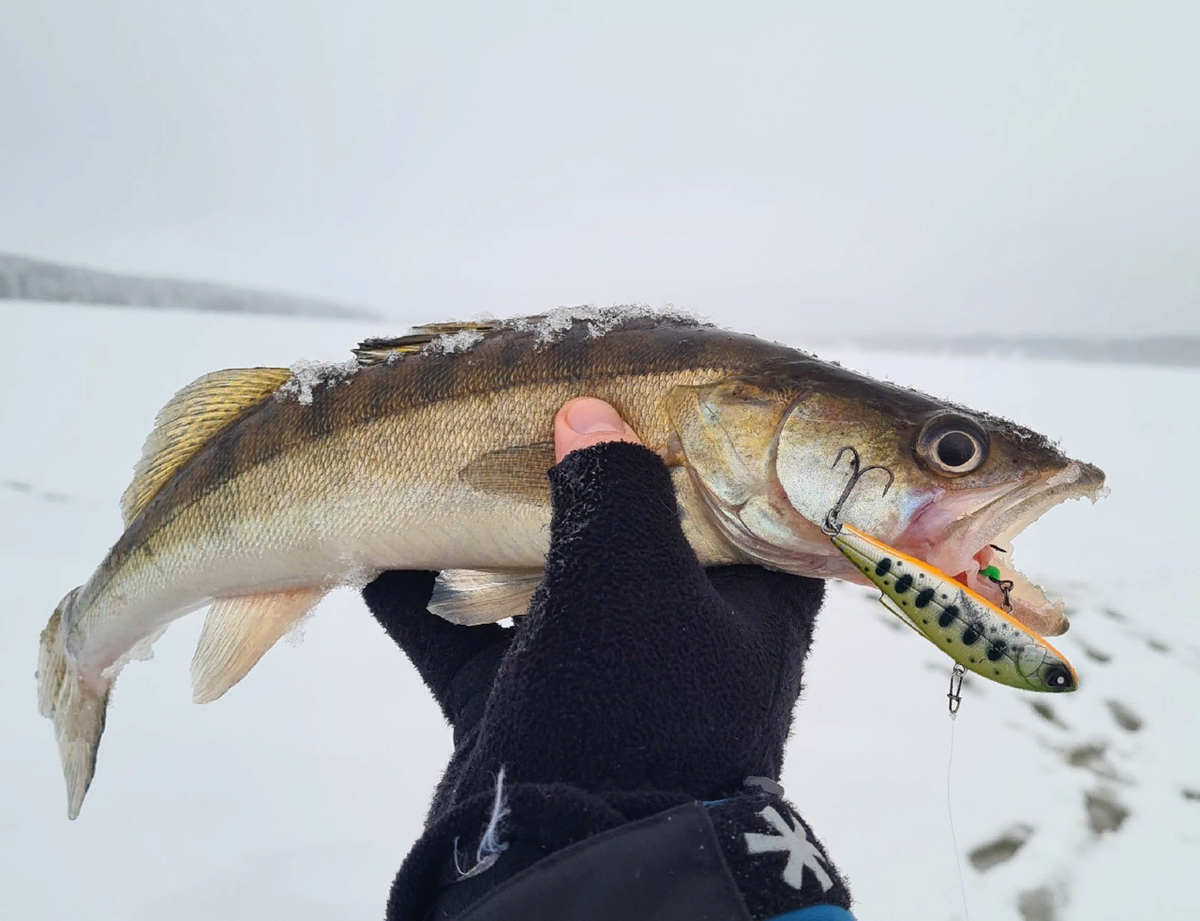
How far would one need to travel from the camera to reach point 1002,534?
1.51m

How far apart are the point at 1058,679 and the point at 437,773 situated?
2186mm

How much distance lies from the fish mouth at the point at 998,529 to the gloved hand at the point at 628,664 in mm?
340

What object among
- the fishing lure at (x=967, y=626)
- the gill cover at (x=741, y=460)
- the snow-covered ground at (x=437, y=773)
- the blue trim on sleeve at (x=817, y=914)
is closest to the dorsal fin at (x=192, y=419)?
the snow-covered ground at (x=437, y=773)

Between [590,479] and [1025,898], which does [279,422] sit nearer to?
[590,479]

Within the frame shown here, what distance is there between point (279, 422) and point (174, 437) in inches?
17.7

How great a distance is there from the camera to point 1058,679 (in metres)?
1.16

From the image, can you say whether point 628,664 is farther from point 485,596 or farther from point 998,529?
point 998,529

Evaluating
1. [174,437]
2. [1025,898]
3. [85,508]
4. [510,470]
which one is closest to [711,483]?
[510,470]

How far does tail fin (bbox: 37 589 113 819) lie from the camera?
213 cm

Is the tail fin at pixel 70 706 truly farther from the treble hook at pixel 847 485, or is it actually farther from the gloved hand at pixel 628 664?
the treble hook at pixel 847 485

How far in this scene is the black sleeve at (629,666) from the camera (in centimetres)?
117

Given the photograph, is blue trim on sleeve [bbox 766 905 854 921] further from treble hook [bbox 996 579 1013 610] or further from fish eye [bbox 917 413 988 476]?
fish eye [bbox 917 413 988 476]

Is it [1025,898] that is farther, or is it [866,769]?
[866,769]

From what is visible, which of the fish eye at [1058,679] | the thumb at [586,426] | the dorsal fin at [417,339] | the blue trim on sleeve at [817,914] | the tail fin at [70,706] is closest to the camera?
the blue trim on sleeve at [817,914]
